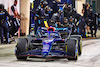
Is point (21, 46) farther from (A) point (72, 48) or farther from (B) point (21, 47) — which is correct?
(A) point (72, 48)

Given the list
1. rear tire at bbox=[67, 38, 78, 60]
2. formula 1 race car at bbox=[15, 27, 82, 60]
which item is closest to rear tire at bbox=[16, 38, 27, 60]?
formula 1 race car at bbox=[15, 27, 82, 60]

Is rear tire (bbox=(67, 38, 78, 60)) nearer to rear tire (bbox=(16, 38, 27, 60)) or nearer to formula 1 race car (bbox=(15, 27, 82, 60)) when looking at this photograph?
formula 1 race car (bbox=(15, 27, 82, 60))

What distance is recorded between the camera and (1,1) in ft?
63.0

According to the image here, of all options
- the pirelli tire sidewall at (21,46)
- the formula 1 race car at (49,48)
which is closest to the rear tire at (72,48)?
the formula 1 race car at (49,48)

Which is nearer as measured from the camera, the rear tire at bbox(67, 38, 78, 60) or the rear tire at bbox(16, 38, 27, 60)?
the rear tire at bbox(67, 38, 78, 60)

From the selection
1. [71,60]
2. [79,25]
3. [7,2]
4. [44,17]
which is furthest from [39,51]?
[79,25]

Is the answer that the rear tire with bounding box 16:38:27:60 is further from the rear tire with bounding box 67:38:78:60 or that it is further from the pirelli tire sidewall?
the rear tire with bounding box 67:38:78:60

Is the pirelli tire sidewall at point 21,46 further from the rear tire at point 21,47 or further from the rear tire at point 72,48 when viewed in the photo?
the rear tire at point 72,48

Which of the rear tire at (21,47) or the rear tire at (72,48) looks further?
the rear tire at (21,47)

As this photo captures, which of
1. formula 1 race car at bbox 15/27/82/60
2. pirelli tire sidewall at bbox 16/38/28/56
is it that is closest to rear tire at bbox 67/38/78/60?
formula 1 race car at bbox 15/27/82/60

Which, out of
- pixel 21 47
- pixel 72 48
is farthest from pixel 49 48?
pixel 21 47

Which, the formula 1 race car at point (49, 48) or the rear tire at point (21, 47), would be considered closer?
the formula 1 race car at point (49, 48)

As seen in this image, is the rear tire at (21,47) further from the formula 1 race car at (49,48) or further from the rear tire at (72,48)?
the rear tire at (72,48)

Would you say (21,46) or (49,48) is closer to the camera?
(49,48)
